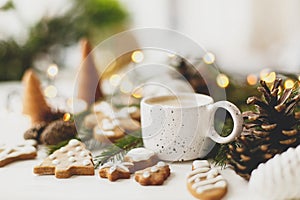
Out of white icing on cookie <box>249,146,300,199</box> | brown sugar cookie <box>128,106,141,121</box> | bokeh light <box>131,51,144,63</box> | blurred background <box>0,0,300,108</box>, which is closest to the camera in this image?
white icing on cookie <box>249,146,300,199</box>

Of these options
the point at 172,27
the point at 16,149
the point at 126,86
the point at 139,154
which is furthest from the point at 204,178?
the point at 172,27

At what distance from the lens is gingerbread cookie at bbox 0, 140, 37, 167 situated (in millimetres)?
790

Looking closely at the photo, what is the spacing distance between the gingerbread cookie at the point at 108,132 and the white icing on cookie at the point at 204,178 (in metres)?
0.19

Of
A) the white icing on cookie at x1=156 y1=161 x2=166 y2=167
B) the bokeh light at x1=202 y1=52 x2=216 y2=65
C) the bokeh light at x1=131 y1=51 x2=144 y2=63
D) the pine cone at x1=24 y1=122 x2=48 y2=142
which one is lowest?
the white icing on cookie at x1=156 y1=161 x2=166 y2=167

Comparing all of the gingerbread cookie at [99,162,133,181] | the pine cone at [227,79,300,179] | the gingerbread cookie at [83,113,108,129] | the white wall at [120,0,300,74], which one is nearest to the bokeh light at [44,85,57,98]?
the gingerbread cookie at [83,113,108,129]

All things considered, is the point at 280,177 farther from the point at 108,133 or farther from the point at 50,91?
the point at 50,91

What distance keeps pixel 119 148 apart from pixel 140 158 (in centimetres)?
7

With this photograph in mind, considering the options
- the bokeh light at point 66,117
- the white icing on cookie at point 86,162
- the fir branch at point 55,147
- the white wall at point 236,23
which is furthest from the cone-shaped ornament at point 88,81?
the white wall at point 236,23

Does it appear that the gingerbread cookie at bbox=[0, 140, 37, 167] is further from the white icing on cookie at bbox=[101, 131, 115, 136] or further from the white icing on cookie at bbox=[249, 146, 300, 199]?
the white icing on cookie at bbox=[249, 146, 300, 199]

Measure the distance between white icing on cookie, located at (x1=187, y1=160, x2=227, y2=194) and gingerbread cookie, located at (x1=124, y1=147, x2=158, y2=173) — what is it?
2.7 inches

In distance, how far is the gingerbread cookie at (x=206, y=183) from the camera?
62 cm

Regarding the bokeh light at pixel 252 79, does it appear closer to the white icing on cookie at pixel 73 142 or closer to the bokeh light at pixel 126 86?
the bokeh light at pixel 126 86

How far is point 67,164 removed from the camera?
0.74 meters

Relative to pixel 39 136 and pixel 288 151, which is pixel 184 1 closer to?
pixel 39 136
